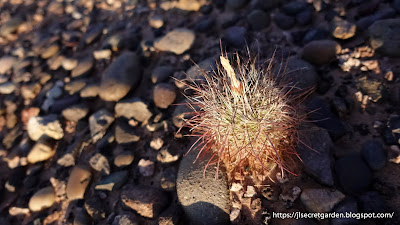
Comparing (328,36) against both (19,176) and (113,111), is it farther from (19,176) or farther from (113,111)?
(19,176)

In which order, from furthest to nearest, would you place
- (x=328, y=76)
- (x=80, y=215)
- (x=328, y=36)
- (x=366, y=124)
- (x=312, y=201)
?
(x=328, y=36)
(x=328, y=76)
(x=80, y=215)
(x=366, y=124)
(x=312, y=201)

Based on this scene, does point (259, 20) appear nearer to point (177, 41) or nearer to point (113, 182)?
point (177, 41)

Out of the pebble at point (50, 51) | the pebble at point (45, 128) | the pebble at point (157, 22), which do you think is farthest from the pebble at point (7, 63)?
the pebble at point (157, 22)

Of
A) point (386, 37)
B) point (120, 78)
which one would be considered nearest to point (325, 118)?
point (386, 37)

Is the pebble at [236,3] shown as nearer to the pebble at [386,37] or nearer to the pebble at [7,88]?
the pebble at [386,37]

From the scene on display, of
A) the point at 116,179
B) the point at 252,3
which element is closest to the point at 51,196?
the point at 116,179
